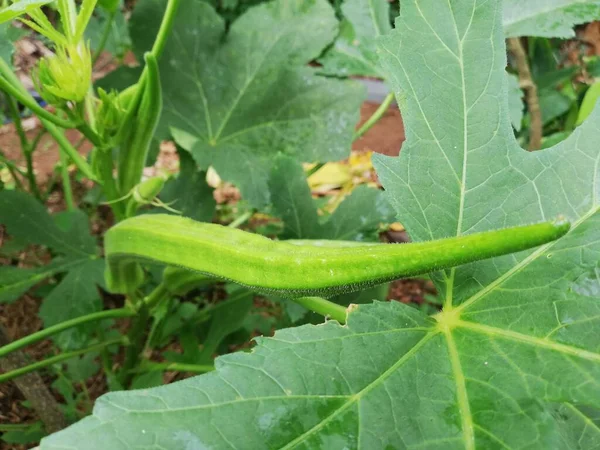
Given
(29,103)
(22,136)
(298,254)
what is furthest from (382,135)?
(298,254)

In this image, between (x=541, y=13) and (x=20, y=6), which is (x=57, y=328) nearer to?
(x=20, y=6)

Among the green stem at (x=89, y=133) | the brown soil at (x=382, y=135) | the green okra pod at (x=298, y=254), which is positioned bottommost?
the brown soil at (x=382, y=135)

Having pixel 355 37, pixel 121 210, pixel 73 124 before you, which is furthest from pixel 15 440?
pixel 355 37

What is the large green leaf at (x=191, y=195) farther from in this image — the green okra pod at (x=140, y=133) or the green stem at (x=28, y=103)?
the green stem at (x=28, y=103)

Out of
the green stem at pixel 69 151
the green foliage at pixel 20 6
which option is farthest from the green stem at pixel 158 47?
the green foliage at pixel 20 6

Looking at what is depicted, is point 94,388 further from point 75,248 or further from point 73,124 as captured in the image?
point 73,124

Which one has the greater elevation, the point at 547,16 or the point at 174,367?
the point at 547,16

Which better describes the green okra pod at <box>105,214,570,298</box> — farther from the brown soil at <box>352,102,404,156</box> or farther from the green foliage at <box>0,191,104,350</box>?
the brown soil at <box>352,102,404,156</box>
